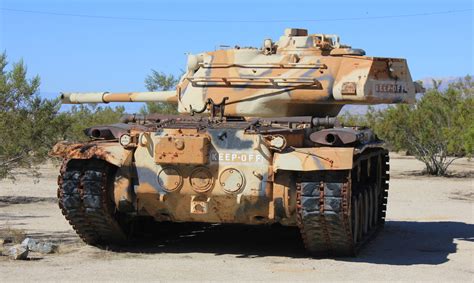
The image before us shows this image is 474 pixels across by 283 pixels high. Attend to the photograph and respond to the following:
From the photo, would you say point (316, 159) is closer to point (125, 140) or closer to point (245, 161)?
point (245, 161)

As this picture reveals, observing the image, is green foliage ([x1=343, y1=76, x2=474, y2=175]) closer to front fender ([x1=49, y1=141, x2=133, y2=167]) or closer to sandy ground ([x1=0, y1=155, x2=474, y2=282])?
sandy ground ([x1=0, y1=155, x2=474, y2=282])

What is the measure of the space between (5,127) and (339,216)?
980cm

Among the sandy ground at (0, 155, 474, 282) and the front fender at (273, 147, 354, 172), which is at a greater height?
the front fender at (273, 147, 354, 172)

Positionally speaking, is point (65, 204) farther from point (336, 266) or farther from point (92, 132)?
point (336, 266)

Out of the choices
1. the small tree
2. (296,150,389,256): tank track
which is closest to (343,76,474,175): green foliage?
the small tree

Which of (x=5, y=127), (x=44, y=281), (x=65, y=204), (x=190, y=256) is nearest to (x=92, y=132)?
(x=65, y=204)

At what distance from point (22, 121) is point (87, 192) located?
323 inches

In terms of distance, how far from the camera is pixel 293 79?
12.7m

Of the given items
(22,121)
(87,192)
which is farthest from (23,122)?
(87,192)

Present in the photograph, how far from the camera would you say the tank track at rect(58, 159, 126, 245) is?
37.0 feet

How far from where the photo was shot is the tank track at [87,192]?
11.3m

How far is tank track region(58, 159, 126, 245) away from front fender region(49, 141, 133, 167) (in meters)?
0.19

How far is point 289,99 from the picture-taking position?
501 inches

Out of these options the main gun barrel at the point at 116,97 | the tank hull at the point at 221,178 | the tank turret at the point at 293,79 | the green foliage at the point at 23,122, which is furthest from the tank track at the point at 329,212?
the green foliage at the point at 23,122
